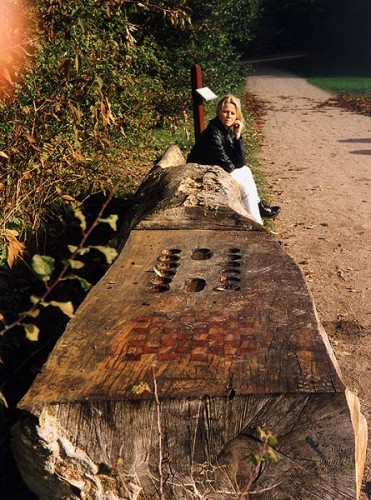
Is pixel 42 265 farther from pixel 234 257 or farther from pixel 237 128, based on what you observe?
pixel 237 128

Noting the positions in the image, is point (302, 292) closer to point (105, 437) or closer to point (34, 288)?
point (105, 437)

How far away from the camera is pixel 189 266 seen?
12.7ft

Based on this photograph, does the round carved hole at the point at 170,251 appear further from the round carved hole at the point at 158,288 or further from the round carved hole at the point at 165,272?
the round carved hole at the point at 158,288

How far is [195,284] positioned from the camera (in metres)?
3.58

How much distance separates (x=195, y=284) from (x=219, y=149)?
3488mm

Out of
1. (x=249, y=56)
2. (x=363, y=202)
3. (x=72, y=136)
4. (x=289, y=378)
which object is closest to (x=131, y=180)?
(x=72, y=136)

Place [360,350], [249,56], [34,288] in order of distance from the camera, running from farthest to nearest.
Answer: [249,56] → [34,288] → [360,350]

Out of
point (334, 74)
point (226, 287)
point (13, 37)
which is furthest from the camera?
point (334, 74)

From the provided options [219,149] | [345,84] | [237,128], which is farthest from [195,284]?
[345,84]

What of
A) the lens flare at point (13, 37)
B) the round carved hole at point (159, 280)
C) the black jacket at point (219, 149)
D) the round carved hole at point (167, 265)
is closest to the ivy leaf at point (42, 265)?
the round carved hole at point (159, 280)

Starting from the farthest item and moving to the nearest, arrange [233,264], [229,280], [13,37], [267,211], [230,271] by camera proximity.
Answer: [267,211], [13,37], [233,264], [230,271], [229,280]

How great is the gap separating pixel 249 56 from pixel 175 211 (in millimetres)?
55077

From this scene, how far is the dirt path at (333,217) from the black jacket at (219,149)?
3.11ft

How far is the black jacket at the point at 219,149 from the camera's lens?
683cm
